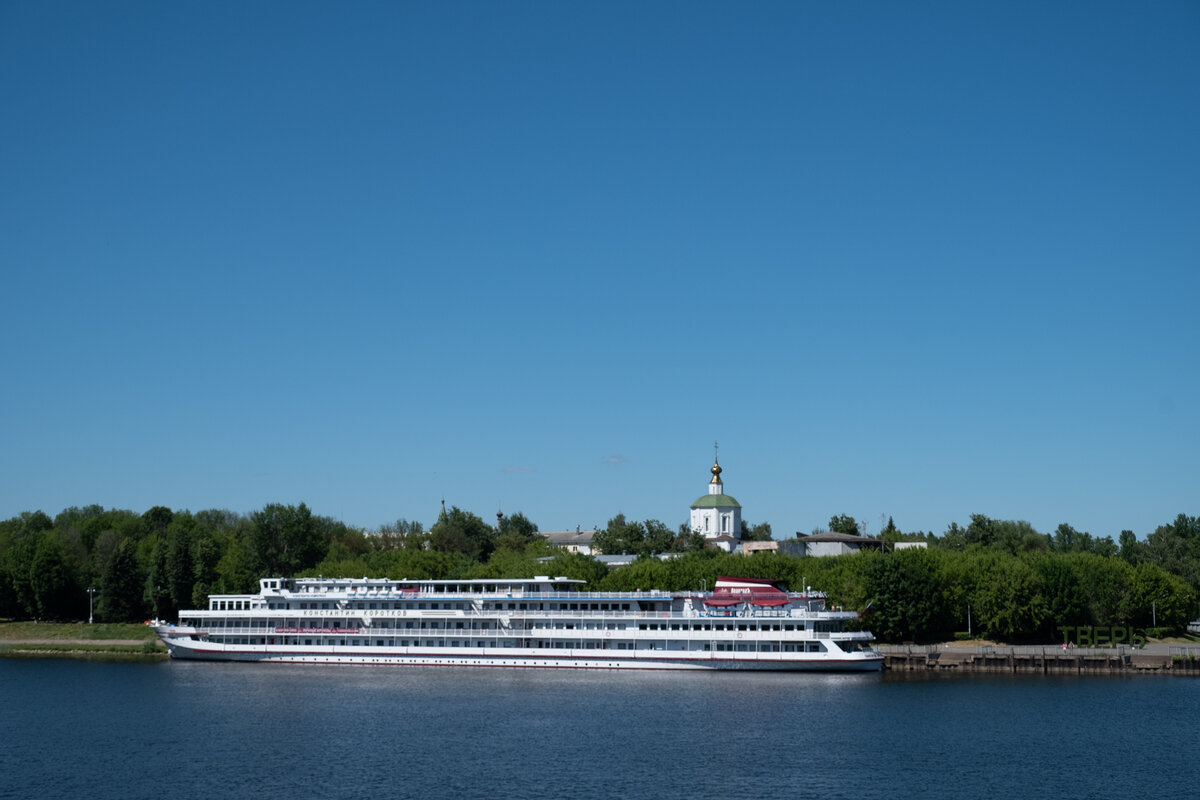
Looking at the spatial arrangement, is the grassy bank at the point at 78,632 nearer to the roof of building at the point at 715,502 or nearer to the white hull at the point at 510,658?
the white hull at the point at 510,658

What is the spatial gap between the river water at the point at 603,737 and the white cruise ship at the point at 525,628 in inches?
164

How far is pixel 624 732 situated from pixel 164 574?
69763 mm

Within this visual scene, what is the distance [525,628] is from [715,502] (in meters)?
59.6

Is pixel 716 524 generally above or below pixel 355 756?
above

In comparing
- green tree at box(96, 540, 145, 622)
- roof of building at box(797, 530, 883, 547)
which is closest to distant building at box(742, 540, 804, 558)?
roof of building at box(797, 530, 883, 547)

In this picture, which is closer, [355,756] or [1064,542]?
[355,756]

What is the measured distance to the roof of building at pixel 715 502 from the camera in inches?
5290

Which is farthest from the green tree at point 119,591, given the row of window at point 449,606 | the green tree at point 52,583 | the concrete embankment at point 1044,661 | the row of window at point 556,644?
the concrete embankment at point 1044,661

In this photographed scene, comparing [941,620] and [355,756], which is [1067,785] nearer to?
[355,756]

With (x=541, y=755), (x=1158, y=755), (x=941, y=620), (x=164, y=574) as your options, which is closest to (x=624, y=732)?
(x=541, y=755)

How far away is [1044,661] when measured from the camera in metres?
73.9

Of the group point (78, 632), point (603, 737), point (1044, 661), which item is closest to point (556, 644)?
point (603, 737)

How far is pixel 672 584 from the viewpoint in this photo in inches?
3789

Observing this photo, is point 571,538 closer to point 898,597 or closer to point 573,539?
point 573,539
